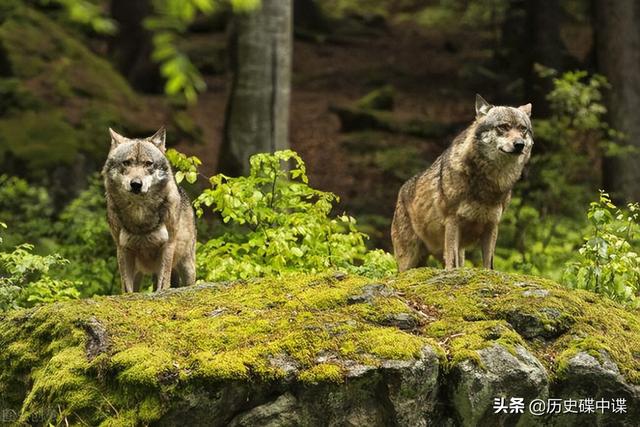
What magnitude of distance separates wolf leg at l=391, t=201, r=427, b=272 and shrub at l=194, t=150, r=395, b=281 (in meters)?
0.19

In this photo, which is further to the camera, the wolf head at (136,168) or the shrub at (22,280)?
the wolf head at (136,168)

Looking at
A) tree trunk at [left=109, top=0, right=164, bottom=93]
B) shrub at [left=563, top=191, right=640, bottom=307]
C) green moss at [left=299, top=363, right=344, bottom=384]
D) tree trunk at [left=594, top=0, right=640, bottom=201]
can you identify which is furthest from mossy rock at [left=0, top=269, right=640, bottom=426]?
tree trunk at [left=109, top=0, right=164, bottom=93]

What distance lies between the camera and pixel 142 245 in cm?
903

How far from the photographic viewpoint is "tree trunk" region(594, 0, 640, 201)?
1711 cm

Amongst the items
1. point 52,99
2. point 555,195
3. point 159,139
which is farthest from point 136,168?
point 52,99

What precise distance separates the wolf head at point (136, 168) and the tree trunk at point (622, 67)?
33.7 feet

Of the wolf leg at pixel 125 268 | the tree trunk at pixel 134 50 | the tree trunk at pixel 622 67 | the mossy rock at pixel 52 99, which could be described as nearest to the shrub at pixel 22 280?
the wolf leg at pixel 125 268

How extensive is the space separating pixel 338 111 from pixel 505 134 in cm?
1323

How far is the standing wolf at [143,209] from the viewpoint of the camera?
348 inches

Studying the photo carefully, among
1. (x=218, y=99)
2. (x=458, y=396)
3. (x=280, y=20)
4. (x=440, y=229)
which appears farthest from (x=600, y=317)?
(x=218, y=99)

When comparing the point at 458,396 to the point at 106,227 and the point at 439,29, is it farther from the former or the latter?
the point at 439,29

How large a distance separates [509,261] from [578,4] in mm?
14309

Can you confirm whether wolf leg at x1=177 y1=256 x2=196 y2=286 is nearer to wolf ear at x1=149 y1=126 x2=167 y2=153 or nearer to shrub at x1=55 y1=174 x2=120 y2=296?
wolf ear at x1=149 y1=126 x2=167 y2=153

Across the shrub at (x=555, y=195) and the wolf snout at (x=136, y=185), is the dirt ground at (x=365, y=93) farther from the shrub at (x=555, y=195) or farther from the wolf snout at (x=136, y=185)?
the wolf snout at (x=136, y=185)
